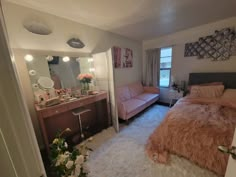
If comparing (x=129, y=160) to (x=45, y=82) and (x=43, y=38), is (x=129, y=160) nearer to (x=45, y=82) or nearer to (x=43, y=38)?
(x=45, y=82)

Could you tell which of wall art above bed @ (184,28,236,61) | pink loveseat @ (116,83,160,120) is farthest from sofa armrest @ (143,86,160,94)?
wall art above bed @ (184,28,236,61)

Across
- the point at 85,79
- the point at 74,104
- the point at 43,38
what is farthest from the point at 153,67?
the point at 43,38

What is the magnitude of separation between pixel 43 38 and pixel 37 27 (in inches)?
7.1

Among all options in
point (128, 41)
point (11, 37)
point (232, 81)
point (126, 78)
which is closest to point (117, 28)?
point (128, 41)

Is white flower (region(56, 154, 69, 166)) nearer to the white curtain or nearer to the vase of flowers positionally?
the vase of flowers

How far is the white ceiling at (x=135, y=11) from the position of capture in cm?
179

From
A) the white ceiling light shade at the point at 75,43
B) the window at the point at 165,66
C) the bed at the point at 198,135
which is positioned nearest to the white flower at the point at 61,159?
the bed at the point at 198,135

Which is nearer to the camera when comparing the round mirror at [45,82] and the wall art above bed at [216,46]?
the round mirror at [45,82]

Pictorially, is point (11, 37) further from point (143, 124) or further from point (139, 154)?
point (143, 124)

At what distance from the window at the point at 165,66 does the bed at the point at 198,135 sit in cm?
183

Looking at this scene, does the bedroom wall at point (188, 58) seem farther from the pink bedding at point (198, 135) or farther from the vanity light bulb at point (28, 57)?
the vanity light bulb at point (28, 57)

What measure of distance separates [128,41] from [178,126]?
3.05 metres

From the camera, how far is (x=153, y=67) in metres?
4.02

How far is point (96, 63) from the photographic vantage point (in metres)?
2.78
